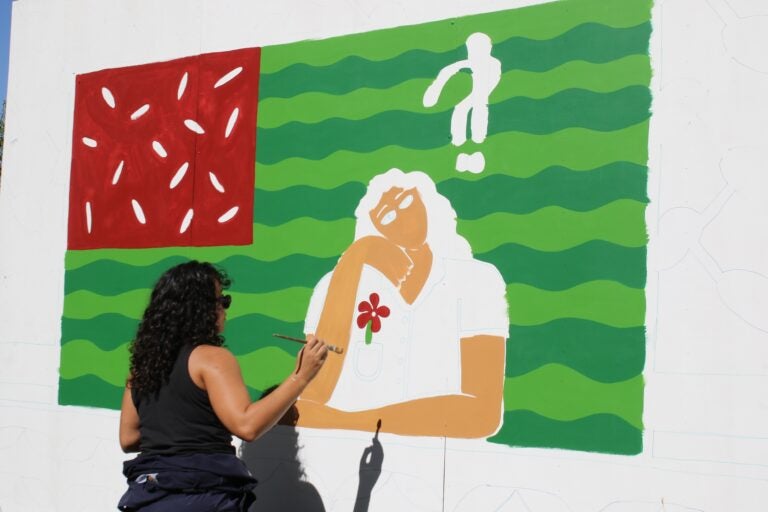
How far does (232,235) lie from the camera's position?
4.47 m

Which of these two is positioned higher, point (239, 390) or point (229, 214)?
point (229, 214)

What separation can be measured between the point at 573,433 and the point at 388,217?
1283 mm

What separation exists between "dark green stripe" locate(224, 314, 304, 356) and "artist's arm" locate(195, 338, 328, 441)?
49.0 inches

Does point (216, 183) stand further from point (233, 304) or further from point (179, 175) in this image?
point (233, 304)

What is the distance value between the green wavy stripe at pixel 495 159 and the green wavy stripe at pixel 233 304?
1.79 ft

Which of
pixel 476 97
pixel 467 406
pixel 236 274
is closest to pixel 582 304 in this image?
pixel 467 406

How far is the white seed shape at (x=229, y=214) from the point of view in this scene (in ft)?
14.7

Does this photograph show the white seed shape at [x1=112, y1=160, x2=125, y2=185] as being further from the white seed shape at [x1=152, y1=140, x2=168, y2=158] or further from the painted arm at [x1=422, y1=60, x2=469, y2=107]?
the painted arm at [x1=422, y1=60, x2=469, y2=107]

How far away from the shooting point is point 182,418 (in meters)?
2.96

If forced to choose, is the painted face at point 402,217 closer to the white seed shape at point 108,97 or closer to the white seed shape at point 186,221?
the white seed shape at point 186,221

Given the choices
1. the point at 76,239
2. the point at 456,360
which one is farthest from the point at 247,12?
the point at 456,360

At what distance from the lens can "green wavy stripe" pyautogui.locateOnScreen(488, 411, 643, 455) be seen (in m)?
3.41

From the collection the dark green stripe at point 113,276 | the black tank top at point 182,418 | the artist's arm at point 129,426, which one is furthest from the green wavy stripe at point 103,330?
the black tank top at point 182,418

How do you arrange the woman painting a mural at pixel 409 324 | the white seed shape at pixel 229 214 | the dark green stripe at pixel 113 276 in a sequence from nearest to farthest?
the woman painting a mural at pixel 409 324, the white seed shape at pixel 229 214, the dark green stripe at pixel 113 276
